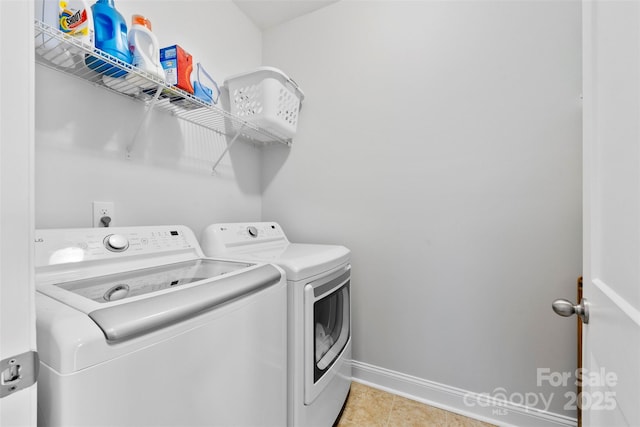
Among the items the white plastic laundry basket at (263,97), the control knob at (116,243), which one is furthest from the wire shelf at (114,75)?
the control knob at (116,243)

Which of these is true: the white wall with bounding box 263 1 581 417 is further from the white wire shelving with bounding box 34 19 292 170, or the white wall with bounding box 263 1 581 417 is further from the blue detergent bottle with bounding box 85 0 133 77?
the blue detergent bottle with bounding box 85 0 133 77

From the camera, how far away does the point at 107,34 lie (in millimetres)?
1061

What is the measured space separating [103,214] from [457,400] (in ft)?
6.80

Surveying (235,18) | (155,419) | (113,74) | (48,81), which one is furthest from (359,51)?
(155,419)

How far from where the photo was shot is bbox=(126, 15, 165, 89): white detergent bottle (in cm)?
112

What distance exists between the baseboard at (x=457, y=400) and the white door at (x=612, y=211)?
0.93m

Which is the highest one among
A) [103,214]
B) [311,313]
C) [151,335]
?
[103,214]

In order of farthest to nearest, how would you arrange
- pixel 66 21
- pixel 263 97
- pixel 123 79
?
pixel 263 97
pixel 123 79
pixel 66 21

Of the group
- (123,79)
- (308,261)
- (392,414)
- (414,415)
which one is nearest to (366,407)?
(392,414)

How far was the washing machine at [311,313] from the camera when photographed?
1.15 m

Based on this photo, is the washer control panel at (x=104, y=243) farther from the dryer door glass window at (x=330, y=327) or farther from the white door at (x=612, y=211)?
the white door at (x=612, y=211)

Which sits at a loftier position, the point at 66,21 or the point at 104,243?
the point at 66,21

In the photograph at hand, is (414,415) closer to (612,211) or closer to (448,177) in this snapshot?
(448,177)

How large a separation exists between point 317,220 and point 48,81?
1497mm
